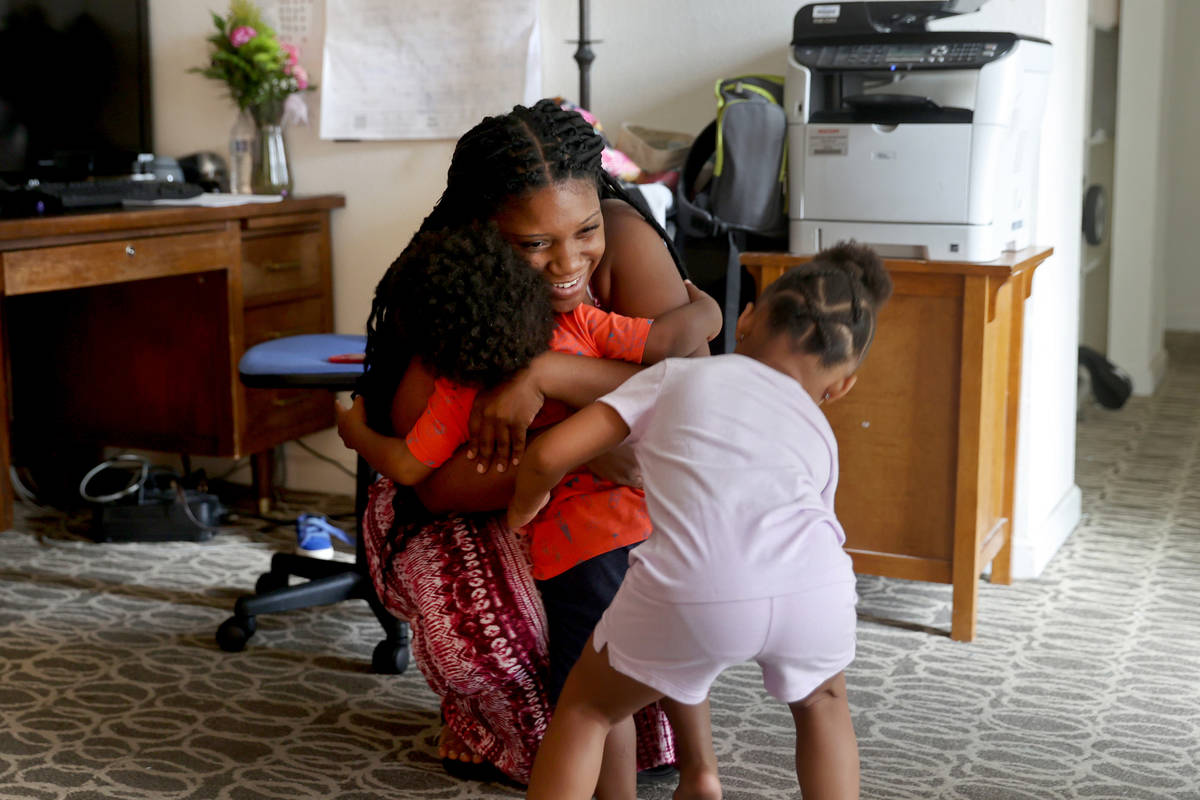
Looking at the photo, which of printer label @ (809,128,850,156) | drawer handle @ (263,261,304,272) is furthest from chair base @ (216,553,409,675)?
printer label @ (809,128,850,156)

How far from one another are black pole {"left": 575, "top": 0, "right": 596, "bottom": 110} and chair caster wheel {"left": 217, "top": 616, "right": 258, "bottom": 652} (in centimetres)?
143

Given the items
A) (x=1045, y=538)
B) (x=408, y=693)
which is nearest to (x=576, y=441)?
(x=408, y=693)

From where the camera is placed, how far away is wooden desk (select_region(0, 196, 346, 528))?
3143mm

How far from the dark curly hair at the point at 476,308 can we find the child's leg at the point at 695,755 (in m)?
0.48

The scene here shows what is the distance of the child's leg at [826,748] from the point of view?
4.66ft

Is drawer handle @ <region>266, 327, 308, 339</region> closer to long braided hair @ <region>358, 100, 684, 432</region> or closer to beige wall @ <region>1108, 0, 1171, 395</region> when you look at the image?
long braided hair @ <region>358, 100, 684, 432</region>

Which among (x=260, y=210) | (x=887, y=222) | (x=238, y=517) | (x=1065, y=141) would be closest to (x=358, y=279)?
(x=260, y=210)

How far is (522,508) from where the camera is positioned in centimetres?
152

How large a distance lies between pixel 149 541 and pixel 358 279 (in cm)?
86

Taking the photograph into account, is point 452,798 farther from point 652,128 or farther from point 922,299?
point 652,128

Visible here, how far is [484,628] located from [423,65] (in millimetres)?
1921

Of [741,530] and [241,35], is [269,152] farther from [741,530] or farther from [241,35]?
[741,530]

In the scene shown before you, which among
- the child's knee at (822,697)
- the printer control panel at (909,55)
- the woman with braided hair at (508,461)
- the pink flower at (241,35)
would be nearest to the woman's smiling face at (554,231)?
the woman with braided hair at (508,461)

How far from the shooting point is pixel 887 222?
100.0 inches
